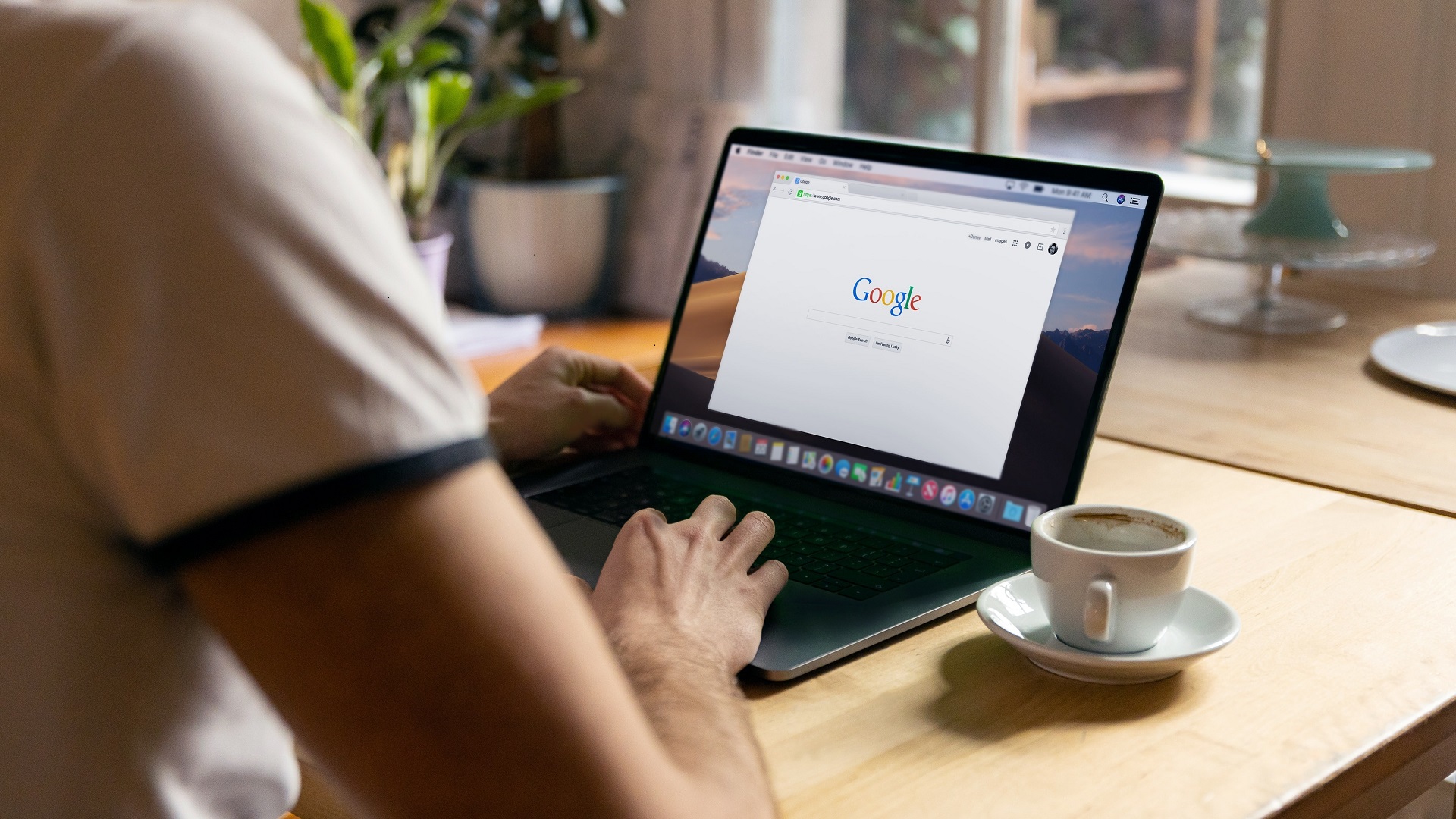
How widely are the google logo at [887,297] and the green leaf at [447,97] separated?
1596mm

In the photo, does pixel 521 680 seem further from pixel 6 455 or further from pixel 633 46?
pixel 633 46

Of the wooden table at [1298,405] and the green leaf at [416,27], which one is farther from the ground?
the green leaf at [416,27]

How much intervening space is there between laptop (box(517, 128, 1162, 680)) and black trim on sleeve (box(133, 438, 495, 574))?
13.3 inches

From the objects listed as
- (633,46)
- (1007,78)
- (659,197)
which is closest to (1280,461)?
(1007,78)

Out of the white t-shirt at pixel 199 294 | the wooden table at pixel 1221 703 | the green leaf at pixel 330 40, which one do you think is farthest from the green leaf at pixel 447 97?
the white t-shirt at pixel 199 294

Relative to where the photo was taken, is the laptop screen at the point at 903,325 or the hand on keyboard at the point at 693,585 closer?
the hand on keyboard at the point at 693,585

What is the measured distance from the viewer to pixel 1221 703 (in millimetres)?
611

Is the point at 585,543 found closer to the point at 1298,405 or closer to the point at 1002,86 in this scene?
the point at 1298,405

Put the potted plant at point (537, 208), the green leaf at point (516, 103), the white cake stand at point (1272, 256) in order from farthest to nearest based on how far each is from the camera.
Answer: the potted plant at point (537, 208), the green leaf at point (516, 103), the white cake stand at point (1272, 256)

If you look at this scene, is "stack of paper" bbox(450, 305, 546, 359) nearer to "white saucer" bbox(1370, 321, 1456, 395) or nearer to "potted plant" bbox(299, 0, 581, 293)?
"potted plant" bbox(299, 0, 581, 293)

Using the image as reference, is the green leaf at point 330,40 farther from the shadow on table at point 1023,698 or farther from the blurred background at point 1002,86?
the shadow on table at point 1023,698

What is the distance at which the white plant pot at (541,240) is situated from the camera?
2.52m

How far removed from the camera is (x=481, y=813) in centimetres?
42

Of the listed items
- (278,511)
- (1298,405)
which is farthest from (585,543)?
(1298,405)
